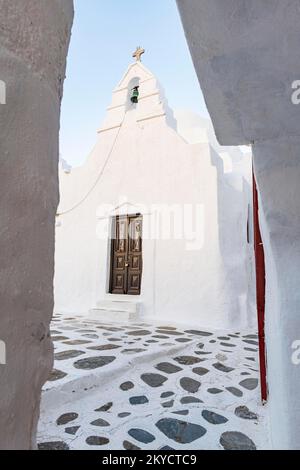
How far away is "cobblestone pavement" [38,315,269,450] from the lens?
6.27ft

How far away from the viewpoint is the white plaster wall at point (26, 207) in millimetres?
475

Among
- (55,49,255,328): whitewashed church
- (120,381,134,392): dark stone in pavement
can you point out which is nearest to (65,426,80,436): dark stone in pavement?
(120,381,134,392): dark stone in pavement

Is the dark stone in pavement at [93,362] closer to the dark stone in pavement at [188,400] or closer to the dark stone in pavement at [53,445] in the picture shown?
the dark stone in pavement at [188,400]

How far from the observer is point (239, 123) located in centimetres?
133

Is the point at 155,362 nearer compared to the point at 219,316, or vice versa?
the point at 155,362

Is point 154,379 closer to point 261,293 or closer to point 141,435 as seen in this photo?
point 141,435

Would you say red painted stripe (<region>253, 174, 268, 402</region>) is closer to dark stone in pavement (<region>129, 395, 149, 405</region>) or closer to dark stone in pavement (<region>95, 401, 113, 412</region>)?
dark stone in pavement (<region>129, 395, 149, 405</region>)

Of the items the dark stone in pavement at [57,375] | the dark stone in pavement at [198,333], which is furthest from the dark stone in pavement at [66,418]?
the dark stone in pavement at [198,333]

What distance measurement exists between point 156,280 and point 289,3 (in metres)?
5.88

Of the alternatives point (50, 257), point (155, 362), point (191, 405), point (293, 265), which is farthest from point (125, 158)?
point (50, 257)

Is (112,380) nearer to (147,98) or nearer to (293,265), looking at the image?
(293,265)

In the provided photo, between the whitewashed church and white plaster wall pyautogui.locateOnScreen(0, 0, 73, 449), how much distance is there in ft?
17.8

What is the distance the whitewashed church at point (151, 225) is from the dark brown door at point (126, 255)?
0.9 inches
